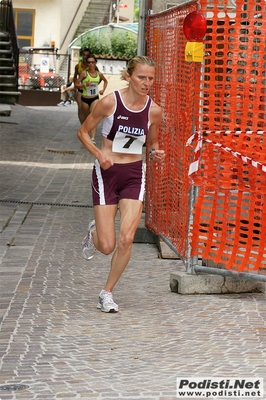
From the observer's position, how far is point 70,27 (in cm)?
4884

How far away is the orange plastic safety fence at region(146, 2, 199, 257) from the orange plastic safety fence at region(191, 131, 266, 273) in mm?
155

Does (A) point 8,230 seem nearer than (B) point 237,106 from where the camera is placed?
No

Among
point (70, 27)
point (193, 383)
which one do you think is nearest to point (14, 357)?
point (193, 383)

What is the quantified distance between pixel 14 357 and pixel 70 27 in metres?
43.3

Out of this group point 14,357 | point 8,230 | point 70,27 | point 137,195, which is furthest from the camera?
point 70,27

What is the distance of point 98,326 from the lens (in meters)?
7.40

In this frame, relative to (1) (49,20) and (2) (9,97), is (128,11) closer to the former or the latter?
(1) (49,20)

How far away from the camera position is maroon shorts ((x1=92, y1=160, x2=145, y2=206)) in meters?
8.07

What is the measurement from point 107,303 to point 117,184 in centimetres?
89

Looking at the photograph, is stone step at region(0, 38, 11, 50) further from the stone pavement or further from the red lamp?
the red lamp

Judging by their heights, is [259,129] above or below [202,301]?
above

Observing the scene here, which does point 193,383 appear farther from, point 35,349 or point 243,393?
point 35,349

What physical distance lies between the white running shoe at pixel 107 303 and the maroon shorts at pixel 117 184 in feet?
2.22

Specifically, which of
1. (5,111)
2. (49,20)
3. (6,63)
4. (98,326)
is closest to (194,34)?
(98,326)
